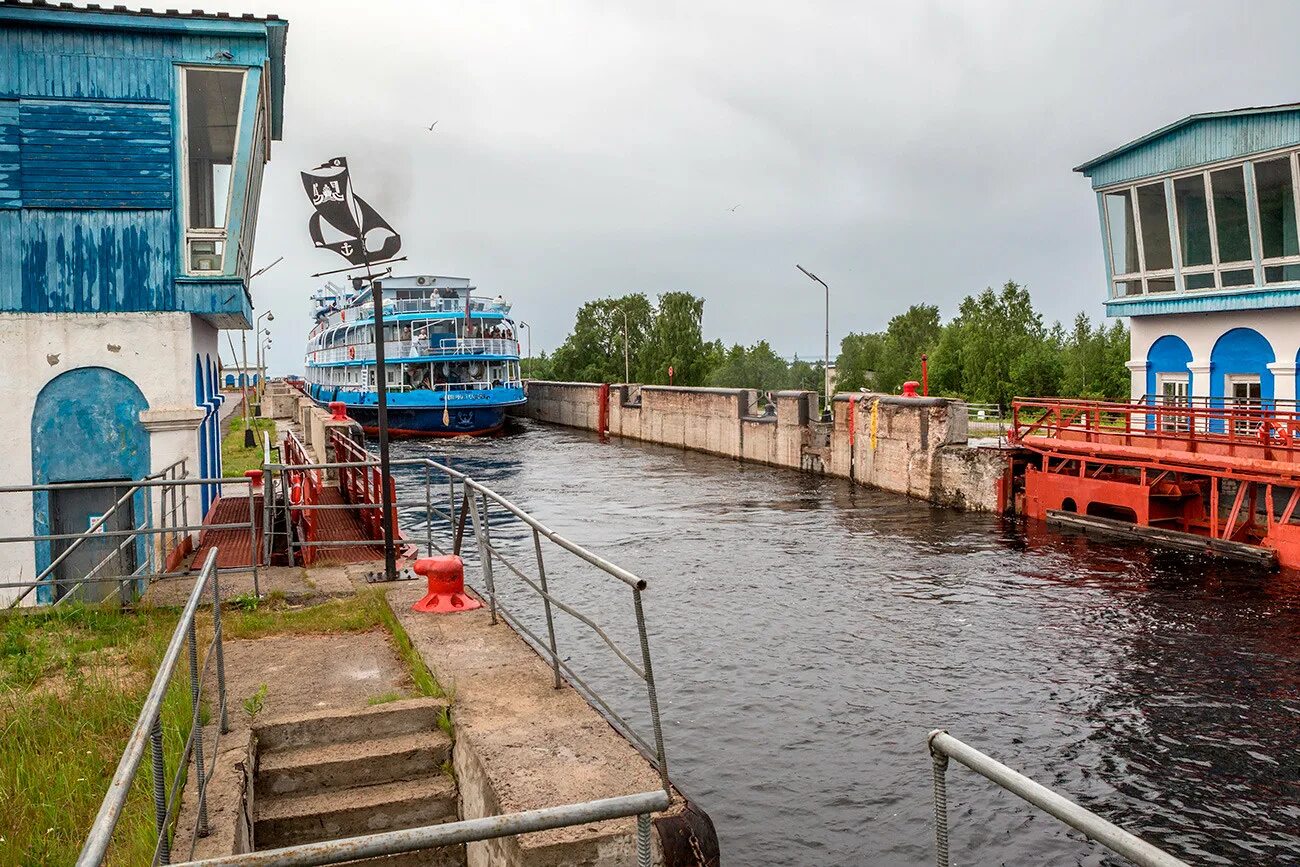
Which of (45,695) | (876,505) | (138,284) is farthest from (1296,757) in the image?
(876,505)

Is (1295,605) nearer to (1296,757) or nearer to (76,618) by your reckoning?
(1296,757)

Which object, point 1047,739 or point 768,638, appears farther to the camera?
point 768,638

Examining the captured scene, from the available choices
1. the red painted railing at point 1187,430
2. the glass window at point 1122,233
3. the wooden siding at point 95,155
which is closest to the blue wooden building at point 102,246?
the wooden siding at point 95,155

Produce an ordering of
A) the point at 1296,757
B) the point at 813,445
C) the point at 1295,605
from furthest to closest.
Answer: the point at 813,445 < the point at 1295,605 < the point at 1296,757

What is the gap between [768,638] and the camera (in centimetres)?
1522

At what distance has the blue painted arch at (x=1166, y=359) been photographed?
27.3 metres

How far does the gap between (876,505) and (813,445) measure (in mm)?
7947

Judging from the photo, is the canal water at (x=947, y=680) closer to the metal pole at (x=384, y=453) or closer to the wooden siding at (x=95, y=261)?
the metal pole at (x=384, y=453)

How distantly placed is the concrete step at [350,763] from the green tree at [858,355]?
232 ft

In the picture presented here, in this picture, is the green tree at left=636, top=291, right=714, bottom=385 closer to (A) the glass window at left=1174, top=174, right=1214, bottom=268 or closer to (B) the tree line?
(B) the tree line

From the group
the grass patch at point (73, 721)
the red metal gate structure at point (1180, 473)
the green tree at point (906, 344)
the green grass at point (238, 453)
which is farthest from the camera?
the green tree at point (906, 344)

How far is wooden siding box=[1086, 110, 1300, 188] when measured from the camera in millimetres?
23156

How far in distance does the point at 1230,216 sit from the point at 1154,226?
93.0 inches

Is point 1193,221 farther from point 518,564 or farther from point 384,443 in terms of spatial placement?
point 384,443
